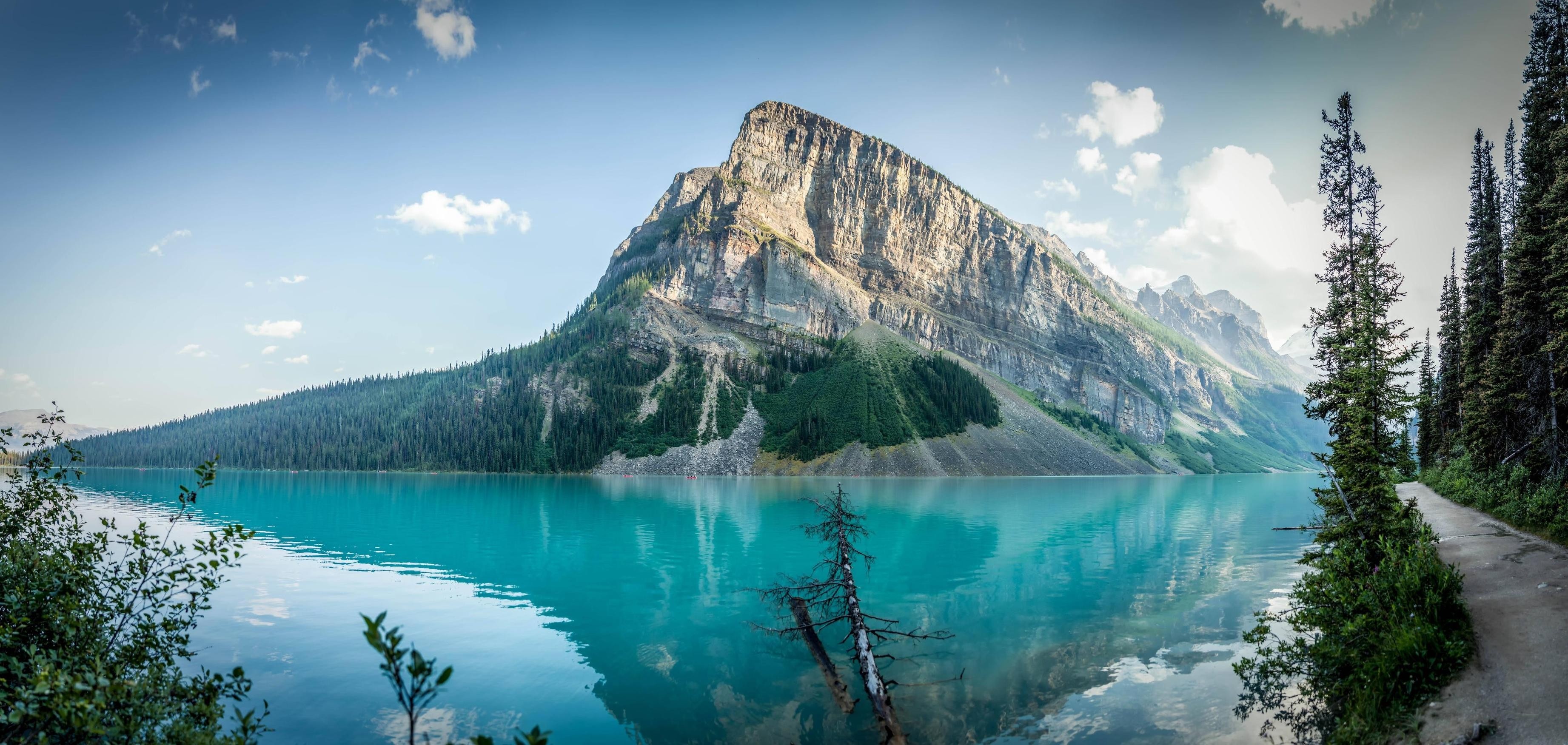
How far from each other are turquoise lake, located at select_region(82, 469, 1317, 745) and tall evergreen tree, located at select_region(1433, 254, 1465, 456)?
42.9 feet

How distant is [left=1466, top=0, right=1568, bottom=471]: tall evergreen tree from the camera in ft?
77.7

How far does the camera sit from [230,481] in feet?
391

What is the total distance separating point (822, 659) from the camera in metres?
19.1

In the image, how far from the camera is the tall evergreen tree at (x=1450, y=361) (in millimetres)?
52312

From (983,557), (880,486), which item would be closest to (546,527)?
(983,557)

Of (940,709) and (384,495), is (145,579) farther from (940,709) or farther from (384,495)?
(384,495)

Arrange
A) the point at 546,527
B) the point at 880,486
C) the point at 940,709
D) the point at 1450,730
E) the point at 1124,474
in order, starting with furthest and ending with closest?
the point at 1124,474 → the point at 880,486 → the point at 546,527 → the point at 940,709 → the point at 1450,730

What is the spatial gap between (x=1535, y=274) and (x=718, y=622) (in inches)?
1391

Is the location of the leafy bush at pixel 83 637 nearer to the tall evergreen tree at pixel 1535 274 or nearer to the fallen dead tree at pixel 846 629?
→ the fallen dead tree at pixel 846 629

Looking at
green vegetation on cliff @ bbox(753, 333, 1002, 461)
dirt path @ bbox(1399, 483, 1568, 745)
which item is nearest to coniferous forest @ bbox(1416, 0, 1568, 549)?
dirt path @ bbox(1399, 483, 1568, 745)

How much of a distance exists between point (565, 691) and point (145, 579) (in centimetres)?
1035

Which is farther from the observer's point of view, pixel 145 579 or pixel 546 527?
pixel 546 527

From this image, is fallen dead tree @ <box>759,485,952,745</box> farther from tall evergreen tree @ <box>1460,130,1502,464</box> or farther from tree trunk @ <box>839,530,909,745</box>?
tall evergreen tree @ <box>1460,130,1502,464</box>

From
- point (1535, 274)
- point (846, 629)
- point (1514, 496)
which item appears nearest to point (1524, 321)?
point (1535, 274)
